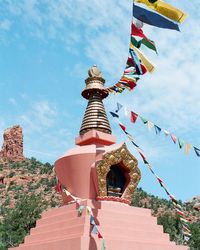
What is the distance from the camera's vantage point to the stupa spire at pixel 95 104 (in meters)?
17.3

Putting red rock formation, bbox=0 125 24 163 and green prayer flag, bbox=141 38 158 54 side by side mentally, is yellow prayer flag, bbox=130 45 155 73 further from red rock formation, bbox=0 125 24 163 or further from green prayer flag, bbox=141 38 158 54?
red rock formation, bbox=0 125 24 163

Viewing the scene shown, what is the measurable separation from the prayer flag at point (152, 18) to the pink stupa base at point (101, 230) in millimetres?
6489

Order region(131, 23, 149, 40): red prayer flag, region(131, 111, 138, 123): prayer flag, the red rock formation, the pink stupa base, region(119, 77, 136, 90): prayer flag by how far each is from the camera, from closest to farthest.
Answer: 1. region(131, 23, 149, 40): red prayer flag
2. the pink stupa base
3. region(119, 77, 136, 90): prayer flag
4. region(131, 111, 138, 123): prayer flag
5. the red rock formation

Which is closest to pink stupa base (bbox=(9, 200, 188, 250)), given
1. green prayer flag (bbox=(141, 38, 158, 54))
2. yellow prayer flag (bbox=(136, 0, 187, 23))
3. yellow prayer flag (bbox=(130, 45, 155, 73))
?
yellow prayer flag (bbox=(130, 45, 155, 73))

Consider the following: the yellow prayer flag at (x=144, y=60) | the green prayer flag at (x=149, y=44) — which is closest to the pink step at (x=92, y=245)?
the yellow prayer flag at (x=144, y=60)

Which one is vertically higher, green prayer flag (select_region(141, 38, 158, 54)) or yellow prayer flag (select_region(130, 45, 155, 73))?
green prayer flag (select_region(141, 38, 158, 54))

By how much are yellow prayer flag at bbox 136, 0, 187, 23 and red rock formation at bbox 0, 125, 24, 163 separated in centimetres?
7716

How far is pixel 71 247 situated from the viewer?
1309cm

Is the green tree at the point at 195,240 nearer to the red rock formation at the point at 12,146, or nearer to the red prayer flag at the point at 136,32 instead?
the red prayer flag at the point at 136,32

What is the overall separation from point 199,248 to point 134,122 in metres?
23.6

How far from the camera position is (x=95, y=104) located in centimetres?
→ 1781

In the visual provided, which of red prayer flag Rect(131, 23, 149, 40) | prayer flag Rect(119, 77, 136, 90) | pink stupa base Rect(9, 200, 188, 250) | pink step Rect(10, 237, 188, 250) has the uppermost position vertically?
red prayer flag Rect(131, 23, 149, 40)

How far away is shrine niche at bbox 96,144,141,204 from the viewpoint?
1534 cm

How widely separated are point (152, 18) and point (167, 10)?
54cm
